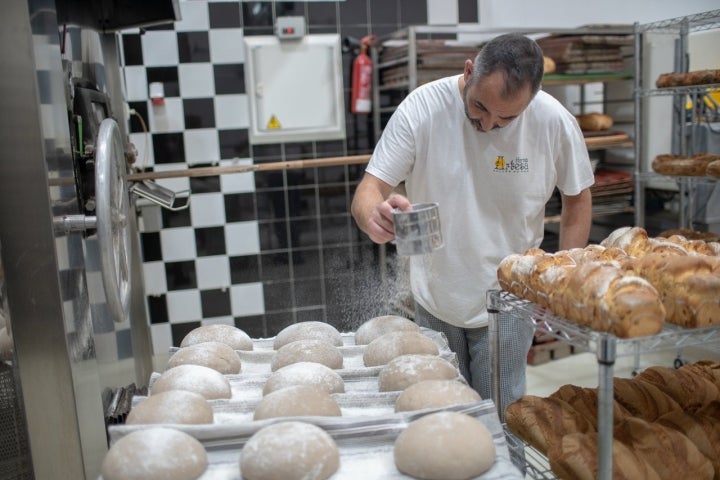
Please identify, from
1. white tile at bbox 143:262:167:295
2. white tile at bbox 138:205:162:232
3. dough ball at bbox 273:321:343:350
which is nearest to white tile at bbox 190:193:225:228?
white tile at bbox 138:205:162:232

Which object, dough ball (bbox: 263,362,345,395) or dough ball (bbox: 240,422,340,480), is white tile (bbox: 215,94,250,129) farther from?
dough ball (bbox: 240,422,340,480)

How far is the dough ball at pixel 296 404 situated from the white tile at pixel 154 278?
2664 mm

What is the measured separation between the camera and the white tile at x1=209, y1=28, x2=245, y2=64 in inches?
145

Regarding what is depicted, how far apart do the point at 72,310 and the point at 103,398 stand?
354 millimetres

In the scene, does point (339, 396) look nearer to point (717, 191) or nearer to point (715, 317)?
point (715, 317)

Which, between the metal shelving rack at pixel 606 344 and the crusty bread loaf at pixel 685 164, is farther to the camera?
the crusty bread loaf at pixel 685 164

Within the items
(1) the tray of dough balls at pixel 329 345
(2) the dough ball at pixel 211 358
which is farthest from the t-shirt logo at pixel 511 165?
(2) the dough ball at pixel 211 358

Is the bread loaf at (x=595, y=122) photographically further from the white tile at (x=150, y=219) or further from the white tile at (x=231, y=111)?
the white tile at (x=150, y=219)

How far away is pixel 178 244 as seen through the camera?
3.78 m

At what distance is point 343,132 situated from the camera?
153 inches

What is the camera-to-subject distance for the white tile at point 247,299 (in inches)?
153

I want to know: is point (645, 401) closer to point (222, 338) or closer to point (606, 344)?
point (606, 344)

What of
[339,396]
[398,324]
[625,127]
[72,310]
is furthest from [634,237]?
[625,127]

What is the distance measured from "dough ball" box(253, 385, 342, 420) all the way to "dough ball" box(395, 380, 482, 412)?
13 cm
